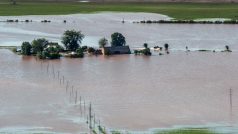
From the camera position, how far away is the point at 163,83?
17.7 metres

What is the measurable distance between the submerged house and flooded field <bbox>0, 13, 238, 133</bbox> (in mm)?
577

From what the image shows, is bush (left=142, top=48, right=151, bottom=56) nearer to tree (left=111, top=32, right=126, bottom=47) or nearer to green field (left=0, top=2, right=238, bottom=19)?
tree (left=111, top=32, right=126, bottom=47)

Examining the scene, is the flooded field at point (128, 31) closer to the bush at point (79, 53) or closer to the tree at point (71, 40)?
the tree at point (71, 40)

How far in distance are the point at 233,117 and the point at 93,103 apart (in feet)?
9.38

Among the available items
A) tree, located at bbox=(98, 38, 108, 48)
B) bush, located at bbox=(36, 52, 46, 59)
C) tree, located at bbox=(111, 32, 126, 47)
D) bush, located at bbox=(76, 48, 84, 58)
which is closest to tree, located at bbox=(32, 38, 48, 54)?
bush, located at bbox=(36, 52, 46, 59)

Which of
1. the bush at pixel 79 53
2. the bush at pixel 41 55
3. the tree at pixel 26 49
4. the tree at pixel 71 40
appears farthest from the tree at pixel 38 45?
the bush at pixel 79 53

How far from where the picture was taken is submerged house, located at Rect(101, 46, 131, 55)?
74.8 feet

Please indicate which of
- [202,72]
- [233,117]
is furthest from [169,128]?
[202,72]

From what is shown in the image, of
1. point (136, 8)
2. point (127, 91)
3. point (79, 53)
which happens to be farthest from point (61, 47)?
point (136, 8)

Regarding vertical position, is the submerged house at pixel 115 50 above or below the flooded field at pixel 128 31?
below

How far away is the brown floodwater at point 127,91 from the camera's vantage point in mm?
14062

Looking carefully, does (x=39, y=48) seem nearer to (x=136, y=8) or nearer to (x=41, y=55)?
(x=41, y=55)

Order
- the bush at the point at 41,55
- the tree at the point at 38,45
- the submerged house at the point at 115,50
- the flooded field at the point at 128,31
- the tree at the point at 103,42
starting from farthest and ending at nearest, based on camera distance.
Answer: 1. the flooded field at the point at 128,31
2. the tree at the point at 103,42
3. the submerged house at the point at 115,50
4. the tree at the point at 38,45
5. the bush at the point at 41,55

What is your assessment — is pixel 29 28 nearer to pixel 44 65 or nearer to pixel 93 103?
pixel 44 65
